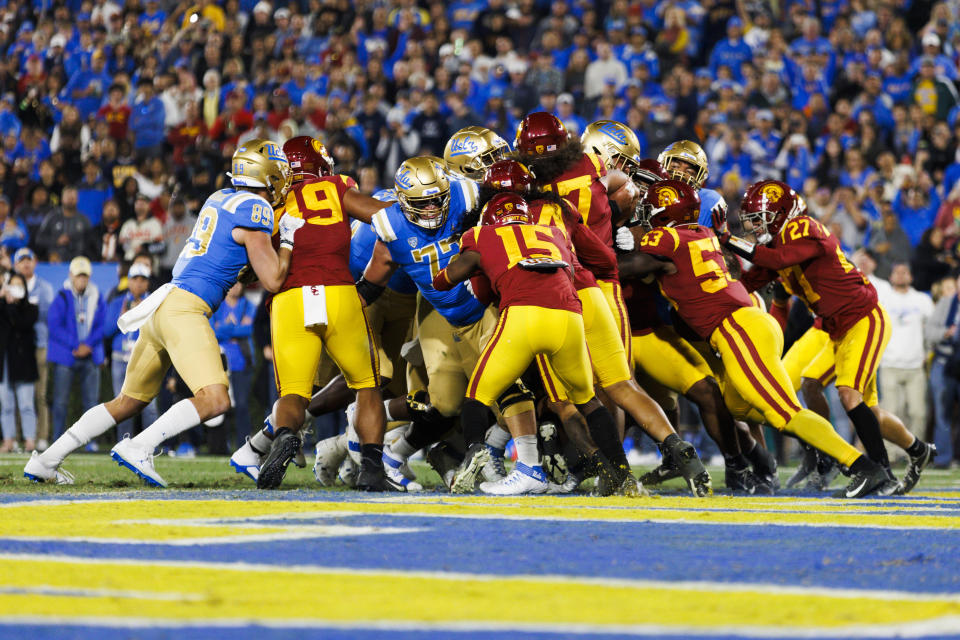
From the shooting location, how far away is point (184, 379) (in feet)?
22.3

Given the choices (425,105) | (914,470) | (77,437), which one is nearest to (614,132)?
(914,470)

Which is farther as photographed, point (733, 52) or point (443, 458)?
point (733, 52)

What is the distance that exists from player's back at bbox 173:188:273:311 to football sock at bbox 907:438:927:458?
3.79m

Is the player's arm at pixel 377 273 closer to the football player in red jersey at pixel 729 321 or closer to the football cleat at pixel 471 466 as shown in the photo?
the football cleat at pixel 471 466

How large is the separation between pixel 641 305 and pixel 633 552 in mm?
4129

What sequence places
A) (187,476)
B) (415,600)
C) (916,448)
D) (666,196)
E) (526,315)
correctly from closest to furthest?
(415,600) → (526,315) → (916,448) → (666,196) → (187,476)

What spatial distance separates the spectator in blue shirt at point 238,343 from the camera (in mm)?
12461

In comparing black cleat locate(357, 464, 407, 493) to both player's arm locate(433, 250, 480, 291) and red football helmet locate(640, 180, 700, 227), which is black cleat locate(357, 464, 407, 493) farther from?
red football helmet locate(640, 180, 700, 227)

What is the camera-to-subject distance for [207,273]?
7.12 metres

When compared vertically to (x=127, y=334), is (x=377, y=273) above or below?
above

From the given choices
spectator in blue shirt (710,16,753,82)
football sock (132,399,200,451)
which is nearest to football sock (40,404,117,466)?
football sock (132,399,200,451)

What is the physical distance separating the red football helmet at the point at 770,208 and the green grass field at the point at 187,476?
1.59 m

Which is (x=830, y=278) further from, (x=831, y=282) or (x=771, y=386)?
(x=771, y=386)

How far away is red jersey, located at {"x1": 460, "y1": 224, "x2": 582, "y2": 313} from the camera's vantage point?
6375mm
